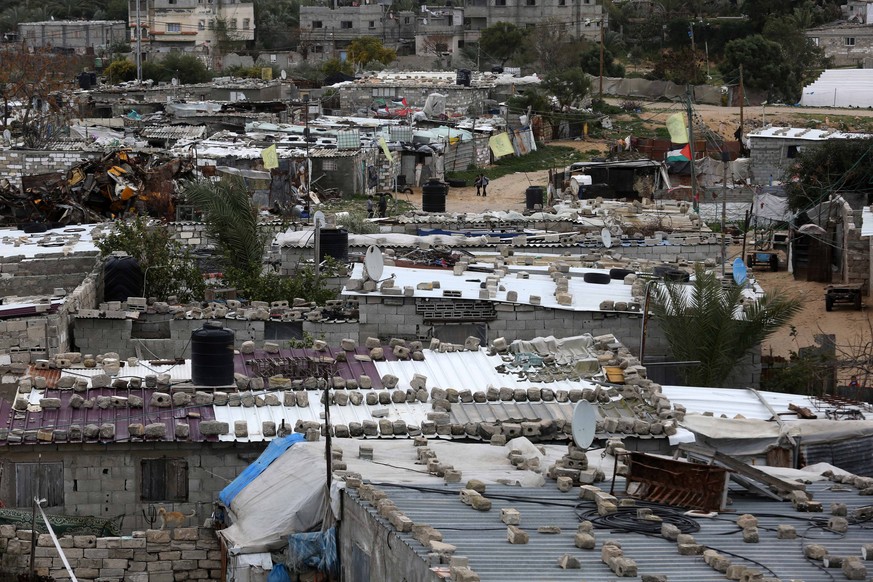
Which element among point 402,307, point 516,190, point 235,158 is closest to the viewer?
point 402,307

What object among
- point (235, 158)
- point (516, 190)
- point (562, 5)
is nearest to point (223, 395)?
point (235, 158)

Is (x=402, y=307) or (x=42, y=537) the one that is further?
(x=402, y=307)

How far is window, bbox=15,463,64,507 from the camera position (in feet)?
54.2

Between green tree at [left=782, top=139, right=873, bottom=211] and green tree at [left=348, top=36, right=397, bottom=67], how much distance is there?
46211 millimetres

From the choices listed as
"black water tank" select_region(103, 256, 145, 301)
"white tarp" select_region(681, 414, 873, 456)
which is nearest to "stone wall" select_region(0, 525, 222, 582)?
Result: "white tarp" select_region(681, 414, 873, 456)

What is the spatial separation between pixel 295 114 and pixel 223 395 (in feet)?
137

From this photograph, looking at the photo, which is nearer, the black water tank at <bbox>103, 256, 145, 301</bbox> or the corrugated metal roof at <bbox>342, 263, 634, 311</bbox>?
the corrugated metal roof at <bbox>342, 263, 634, 311</bbox>

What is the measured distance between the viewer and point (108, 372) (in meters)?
18.6

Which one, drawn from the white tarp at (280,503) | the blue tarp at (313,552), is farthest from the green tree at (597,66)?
the blue tarp at (313,552)

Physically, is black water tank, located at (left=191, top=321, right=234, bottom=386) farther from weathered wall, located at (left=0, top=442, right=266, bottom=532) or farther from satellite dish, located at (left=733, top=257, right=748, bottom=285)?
satellite dish, located at (left=733, top=257, right=748, bottom=285)

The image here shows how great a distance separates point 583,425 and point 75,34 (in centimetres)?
8361

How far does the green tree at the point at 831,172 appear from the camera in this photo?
3794 cm

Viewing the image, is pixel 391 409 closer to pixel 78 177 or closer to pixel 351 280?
pixel 351 280

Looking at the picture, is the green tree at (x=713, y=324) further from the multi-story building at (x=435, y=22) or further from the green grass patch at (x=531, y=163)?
the multi-story building at (x=435, y=22)
